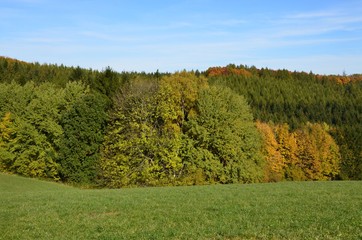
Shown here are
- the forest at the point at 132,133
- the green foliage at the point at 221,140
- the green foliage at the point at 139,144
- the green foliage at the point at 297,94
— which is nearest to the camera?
the green foliage at the point at 139,144

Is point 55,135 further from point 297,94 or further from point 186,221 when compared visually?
point 297,94

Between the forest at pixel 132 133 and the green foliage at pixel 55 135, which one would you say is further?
the green foliage at pixel 55 135

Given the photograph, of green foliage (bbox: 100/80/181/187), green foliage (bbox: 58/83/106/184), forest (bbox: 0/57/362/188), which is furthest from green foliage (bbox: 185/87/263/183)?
green foliage (bbox: 58/83/106/184)

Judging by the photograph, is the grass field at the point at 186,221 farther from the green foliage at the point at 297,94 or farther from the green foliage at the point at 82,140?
the green foliage at the point at 297,94

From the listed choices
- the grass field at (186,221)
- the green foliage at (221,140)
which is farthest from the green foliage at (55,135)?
the grass field at (186,221)

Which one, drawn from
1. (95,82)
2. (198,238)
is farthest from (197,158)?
(198,238)

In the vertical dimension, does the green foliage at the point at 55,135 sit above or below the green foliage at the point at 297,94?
below

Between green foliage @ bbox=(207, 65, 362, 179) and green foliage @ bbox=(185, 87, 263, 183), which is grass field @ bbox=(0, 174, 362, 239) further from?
green foliage @ bbox=(207, 65, 362, 179)

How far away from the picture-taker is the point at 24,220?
17.2 meters

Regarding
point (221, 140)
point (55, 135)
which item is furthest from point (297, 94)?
point (55, 135)

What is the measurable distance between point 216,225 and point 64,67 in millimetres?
146575

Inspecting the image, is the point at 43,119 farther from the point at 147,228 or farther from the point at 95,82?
the point at 147,228

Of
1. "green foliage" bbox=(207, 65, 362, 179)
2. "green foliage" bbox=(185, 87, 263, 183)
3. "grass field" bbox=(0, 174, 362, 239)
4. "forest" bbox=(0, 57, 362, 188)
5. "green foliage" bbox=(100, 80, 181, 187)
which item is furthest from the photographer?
"green foliage" bbox=(207, 65, 362, 179)

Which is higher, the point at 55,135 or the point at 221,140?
the point at 221,140
